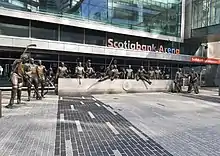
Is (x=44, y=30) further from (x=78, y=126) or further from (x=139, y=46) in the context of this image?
(x=78, y=126)

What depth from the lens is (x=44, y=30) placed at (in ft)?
90.3

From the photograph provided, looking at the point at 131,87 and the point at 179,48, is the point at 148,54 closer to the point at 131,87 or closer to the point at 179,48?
the point at 179,48

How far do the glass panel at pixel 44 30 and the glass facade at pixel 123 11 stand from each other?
1493mm

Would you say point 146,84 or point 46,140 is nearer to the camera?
point 46,140

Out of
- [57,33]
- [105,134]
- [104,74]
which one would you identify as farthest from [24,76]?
[57,33]

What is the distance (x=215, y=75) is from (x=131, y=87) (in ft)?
88.2

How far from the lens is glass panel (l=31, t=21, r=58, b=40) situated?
26.9m

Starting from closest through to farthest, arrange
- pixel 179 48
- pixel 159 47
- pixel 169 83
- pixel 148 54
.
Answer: pixel 169 83 < pixel 148 54 < pixel 159 47 < pixel 179 48

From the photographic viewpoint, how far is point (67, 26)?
28.9 meters

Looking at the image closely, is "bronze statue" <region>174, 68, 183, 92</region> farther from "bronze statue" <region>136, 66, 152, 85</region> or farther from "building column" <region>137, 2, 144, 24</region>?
"building column" <region>137, 2, 144, 24</region>

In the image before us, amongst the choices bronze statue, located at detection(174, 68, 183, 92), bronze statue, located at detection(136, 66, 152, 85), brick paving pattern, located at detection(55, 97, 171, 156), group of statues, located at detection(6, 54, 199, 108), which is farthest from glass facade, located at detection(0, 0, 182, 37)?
brick paving pattern, located at detection(55, 97, 171, 156)

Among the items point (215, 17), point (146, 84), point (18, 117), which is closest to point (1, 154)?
point (18, 117)

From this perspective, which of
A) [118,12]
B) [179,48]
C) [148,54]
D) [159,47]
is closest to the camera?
[118,12]

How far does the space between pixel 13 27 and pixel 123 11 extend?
1382cm
